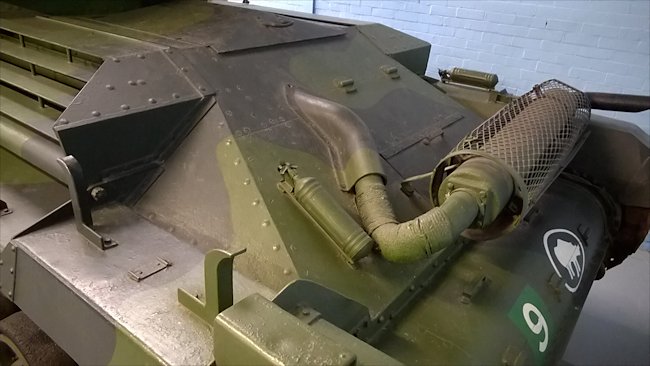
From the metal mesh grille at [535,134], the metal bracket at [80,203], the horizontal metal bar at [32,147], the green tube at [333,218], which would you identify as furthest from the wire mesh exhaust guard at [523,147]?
the horizontal metal bar at [32,147]

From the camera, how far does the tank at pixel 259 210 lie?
5.27ft

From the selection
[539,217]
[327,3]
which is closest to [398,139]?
[539,217]

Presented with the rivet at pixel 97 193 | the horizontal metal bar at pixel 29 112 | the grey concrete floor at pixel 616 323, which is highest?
the horizontal metal bar at pixel 29 112

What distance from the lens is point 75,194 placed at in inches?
71.1

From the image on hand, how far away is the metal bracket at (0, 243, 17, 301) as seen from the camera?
6.21ft

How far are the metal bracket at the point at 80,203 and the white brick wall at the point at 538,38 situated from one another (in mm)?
4213

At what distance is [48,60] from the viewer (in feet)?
7.70

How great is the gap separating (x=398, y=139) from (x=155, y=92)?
1.02 m

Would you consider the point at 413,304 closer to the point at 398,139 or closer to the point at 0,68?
the point at 398,139

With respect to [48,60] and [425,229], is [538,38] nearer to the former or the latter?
[425,229]

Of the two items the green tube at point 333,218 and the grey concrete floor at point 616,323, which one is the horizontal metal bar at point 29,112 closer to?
the green tube at point 333,218

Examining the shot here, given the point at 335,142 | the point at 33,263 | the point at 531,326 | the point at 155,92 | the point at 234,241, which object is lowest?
the point at 531,326

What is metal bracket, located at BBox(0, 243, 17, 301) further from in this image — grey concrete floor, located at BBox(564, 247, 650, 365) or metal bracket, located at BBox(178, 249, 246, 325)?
grey concrete floor, located at BBox(564, 247, 650, 365)

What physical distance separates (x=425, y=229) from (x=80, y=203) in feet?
3.48
